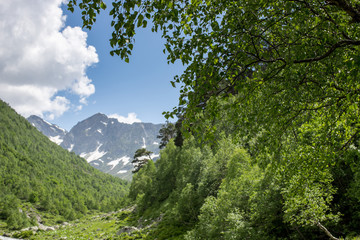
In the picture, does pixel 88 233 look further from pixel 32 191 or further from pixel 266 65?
pixel 32 191

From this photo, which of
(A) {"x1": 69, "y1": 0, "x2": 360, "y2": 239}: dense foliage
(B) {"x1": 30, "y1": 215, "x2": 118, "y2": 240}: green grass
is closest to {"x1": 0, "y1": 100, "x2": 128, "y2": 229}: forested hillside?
(B) {"x1": 30, "y1": 215, "x2": 118, "y2": 240}: green grass

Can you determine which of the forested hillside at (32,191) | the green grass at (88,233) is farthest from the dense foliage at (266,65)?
the forested hillside at (32,191)

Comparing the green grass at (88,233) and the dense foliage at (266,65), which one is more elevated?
the dense foliage at (266,65)

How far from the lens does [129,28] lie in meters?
4.05

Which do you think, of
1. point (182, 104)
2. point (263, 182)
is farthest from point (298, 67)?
point (263, 182)

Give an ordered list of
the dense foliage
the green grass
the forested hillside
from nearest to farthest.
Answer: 1. the dense foliage
2. the green grass
3. the forested hillside

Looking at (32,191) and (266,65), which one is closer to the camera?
(266,65)

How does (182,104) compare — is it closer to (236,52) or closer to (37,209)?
(236,52)

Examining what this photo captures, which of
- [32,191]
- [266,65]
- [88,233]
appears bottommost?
[88,233]

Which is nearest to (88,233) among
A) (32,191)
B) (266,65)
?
(266,65)

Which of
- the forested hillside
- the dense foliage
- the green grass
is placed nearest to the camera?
the dense foliage

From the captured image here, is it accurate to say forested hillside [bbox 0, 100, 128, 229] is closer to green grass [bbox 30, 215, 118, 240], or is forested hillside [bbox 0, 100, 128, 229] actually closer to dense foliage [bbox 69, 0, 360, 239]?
green grass [bbox 30, 215, 118, 240]

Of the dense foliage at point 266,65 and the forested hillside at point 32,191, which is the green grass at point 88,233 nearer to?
the forested hillside at point 32,191

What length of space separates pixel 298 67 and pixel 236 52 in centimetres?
261
